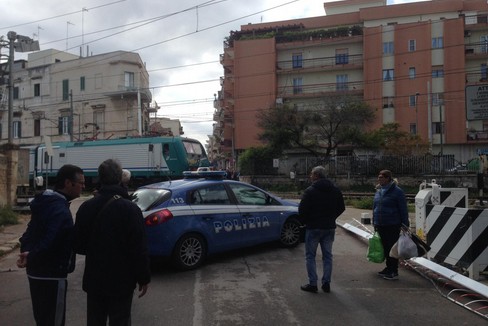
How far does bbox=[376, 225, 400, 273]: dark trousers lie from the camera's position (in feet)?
23.3

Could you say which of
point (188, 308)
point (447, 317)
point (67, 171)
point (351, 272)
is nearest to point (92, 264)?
point (67, 171)

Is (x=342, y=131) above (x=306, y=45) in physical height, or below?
below

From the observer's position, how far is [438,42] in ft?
159

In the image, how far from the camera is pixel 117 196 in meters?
3.45

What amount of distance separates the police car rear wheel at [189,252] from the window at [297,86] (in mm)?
46918

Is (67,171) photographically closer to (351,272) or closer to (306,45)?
(351,272)

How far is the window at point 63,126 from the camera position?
49469mm

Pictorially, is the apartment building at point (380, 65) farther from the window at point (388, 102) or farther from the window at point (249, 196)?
the window at point (249, 196)

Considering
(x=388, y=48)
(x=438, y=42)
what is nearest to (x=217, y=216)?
(x=388, y=48)

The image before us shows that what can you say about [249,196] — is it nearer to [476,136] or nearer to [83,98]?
[83,98]

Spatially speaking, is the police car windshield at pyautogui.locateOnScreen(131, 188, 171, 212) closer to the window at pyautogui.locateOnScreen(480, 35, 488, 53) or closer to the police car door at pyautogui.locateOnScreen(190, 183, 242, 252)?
the police car door at pyautogui.locateOnScreen(190, 183, 242, 252)

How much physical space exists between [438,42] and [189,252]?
4855 centimetres

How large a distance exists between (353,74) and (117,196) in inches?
2019

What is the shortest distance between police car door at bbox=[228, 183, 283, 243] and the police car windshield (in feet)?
4.67
